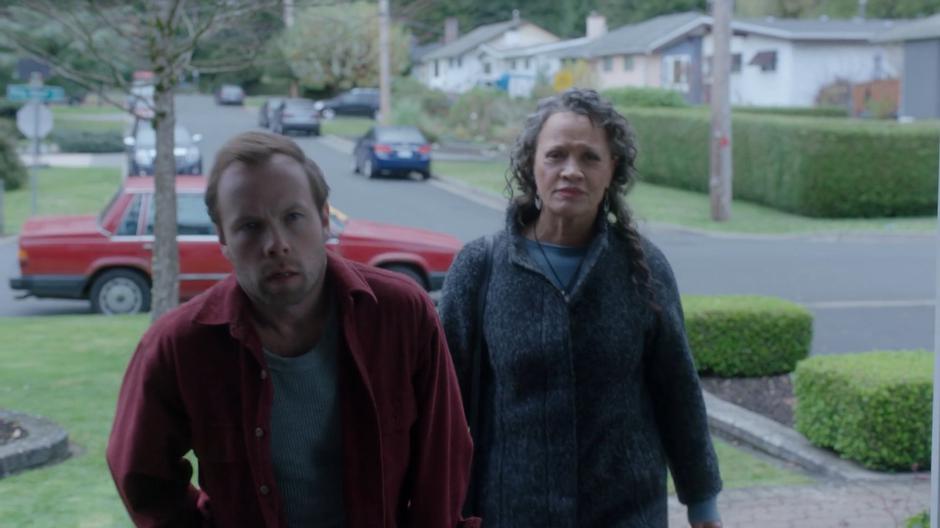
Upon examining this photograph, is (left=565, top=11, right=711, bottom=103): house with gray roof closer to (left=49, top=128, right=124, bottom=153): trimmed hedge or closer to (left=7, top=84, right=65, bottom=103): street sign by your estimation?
(left=49, top=128, right=124, bottom=153): trimmed hedge

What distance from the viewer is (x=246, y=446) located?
229 centimetres

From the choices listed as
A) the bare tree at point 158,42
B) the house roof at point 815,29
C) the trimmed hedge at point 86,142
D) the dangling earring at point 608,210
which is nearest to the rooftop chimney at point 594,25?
the house roof at point 815,29

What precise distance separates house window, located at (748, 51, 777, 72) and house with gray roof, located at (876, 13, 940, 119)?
5456mm

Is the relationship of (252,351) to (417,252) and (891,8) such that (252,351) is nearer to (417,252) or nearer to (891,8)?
(417,252)

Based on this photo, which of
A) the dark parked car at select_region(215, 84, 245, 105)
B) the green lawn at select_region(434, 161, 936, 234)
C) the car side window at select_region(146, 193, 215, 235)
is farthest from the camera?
the dark parked car at select_region(215, 84, 245, 105)

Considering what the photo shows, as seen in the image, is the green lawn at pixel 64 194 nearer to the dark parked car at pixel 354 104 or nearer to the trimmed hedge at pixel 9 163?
the trimmed hedge at pixel 9 163

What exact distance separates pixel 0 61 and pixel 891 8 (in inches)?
2031

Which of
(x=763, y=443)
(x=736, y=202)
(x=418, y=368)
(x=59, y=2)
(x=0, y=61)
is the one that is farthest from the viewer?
(x=0, y=61)

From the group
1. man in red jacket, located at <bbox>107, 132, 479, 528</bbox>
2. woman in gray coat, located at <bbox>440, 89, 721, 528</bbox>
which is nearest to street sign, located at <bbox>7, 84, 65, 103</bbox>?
woman in gray coat, located at <bbox>440, 89, 721, 528</bbox>

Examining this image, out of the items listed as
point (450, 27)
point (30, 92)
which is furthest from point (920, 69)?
point (30, 92)

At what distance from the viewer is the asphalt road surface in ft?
41.2

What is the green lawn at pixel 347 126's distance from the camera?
5256cm

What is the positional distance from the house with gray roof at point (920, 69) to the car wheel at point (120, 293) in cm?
3189

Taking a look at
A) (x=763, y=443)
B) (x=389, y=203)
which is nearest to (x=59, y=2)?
(x=763, y=443)
